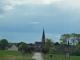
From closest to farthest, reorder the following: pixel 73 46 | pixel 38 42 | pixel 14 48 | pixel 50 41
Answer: pixel 50 41 → pixel 73 46 → pixel 14 48 → pixel 38 42

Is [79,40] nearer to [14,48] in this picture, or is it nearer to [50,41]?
[50,41]

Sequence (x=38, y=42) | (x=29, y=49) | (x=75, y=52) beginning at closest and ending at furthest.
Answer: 1. (x=29, y=49)
2. (x=75, y=52)
3. (x=38, y=42)

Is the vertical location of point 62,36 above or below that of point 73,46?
above

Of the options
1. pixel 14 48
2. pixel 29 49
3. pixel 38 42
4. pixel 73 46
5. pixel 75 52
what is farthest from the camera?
pixel 38 42

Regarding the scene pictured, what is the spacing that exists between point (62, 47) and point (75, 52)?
2513cm

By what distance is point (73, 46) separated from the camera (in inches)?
3885

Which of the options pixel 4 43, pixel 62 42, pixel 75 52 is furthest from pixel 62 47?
pixel 4 43

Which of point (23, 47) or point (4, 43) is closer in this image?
point (23, 47)

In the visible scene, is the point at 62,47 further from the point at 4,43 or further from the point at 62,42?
the point at 4,43

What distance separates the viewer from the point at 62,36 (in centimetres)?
9719

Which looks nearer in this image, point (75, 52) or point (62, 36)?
point (75, 52)

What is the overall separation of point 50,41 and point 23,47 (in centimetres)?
4074

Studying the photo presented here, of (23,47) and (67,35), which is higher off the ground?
(67,35)

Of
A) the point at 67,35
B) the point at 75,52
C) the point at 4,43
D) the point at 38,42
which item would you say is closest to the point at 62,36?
the point at 67,35
